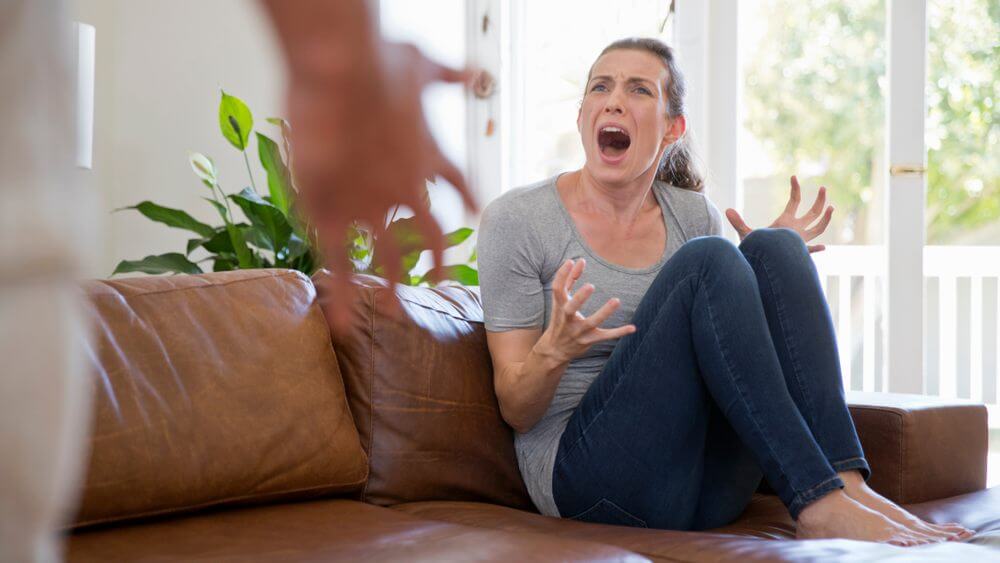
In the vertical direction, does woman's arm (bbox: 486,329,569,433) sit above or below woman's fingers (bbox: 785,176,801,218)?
below

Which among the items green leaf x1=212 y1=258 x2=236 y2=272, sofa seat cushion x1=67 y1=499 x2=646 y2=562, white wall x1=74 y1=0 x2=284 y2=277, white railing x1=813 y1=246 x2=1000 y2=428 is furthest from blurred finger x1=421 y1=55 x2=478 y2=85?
white railing x1=813 y1=246 x2=1000 y2=428

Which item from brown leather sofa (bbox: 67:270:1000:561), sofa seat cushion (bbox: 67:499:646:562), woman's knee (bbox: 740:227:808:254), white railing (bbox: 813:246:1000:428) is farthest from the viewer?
white railing (bbox: 813:246:1000:428)

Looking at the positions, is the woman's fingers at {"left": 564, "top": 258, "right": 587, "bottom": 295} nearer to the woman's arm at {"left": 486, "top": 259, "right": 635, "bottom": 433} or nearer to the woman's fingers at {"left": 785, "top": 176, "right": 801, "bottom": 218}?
the woman's arm at {"left": 486, "top": 259, "right": 635, "bottom": 433}

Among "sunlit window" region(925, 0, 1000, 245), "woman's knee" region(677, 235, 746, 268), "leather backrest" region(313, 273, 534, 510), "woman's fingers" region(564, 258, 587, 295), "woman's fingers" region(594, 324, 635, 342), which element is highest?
"sunlit window" region(925, 0, 1000, 245)

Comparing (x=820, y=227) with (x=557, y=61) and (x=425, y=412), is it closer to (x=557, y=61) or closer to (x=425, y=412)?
(x=425, y=412)

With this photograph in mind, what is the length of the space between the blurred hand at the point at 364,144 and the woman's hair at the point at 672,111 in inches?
64.5

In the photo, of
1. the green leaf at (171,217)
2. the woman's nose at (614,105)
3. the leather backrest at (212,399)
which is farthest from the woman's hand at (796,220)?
the green leaf at (171,217)

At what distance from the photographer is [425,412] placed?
5.27 feet

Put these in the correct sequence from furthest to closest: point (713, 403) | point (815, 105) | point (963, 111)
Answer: point (815, 105) < point (963, 111) < point (713, 403)

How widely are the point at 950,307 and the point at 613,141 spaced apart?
153 inches

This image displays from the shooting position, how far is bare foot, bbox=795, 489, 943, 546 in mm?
1355

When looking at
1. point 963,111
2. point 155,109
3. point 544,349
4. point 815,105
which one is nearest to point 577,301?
point 544,349

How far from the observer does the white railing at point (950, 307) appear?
5.01m

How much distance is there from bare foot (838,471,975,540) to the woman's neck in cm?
61
